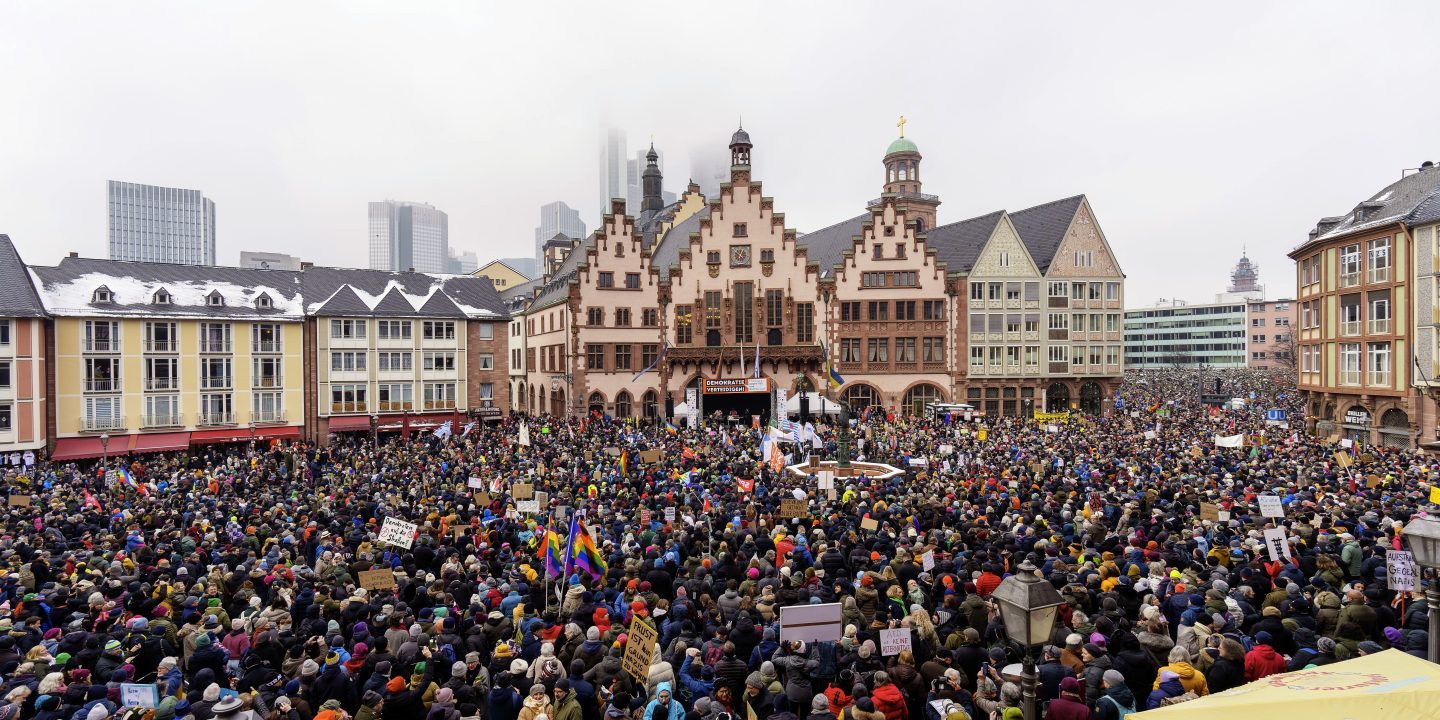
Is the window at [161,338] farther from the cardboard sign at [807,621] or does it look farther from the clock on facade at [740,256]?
the cardboard sign at [807,621]

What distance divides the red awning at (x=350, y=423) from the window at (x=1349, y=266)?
58.7 m

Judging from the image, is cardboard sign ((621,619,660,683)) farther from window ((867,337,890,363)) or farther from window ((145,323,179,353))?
window ((145,323,179,353))

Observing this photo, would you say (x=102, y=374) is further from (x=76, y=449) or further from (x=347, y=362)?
(x=347, y=362)

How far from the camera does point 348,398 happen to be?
163 ft

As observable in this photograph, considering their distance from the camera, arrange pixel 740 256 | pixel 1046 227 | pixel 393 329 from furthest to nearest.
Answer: pixel 1046 227 → pixel 740 256 → pixel 393 329

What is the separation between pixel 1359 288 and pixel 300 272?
214ft

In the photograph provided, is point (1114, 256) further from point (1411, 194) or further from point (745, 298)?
point (745, 298)

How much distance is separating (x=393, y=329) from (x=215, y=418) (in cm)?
1149

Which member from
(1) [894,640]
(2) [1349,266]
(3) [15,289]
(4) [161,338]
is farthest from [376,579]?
(2) [1349,266]

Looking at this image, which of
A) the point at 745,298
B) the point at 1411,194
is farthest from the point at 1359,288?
the point at 745,298

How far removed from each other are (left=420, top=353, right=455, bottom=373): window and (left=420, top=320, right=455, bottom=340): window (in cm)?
120

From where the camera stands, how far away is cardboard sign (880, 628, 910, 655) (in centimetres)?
923

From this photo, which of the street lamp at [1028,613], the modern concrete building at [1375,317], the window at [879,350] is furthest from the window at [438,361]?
the modern concrete building at [1375,317]

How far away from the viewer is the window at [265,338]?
47531 millimetres
